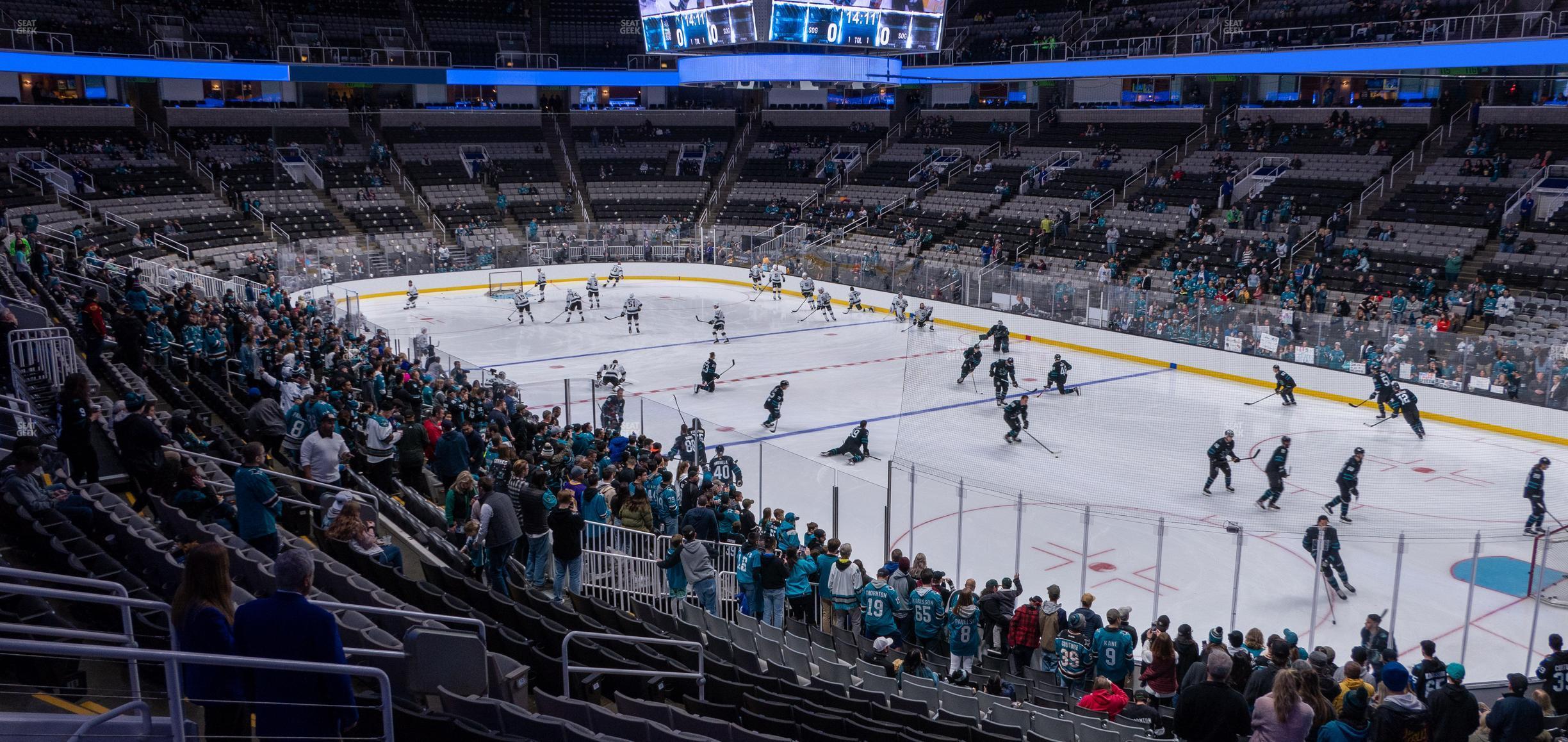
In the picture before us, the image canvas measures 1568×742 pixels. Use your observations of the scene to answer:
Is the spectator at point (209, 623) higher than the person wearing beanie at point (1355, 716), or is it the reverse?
the spectator at point (209, 623)

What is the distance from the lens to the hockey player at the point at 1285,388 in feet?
64.1

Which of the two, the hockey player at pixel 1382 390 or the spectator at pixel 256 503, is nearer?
the spectator at pixel 256 503

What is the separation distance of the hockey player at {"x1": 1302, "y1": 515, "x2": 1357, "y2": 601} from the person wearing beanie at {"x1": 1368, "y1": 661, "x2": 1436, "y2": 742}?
3943 mm

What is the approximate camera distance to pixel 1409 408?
1767 cm

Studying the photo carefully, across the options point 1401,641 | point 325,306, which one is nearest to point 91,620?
point 1401,641

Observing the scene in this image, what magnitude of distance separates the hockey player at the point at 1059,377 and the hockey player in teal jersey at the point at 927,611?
10.3 metres

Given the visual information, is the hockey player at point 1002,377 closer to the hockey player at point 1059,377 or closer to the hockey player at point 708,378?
the hockey player at point 1059,377

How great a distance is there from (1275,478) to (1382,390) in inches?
227

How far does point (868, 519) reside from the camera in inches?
517

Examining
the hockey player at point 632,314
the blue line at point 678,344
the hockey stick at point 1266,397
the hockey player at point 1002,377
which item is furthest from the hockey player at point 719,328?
the hockey stick at point 1266,397

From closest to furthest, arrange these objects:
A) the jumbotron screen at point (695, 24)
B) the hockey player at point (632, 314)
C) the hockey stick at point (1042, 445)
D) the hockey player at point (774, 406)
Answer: the hockey stick at point (1042, 445), the hockey player at point (774, 406), the jumbotron screen at point (695, 24), the hockey player at point (632, 314)

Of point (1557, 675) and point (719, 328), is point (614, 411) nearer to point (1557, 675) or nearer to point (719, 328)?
point (719, 328)

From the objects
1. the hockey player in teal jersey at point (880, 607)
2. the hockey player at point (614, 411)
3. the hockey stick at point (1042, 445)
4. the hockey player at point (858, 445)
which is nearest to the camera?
the hockey player in teal jersey at point (880, 607)

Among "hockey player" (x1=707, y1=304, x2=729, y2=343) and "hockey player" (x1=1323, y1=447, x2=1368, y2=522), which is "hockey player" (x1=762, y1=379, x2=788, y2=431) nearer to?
"hockey player" (x1=707, y1=304, x2=729, y2=343)
